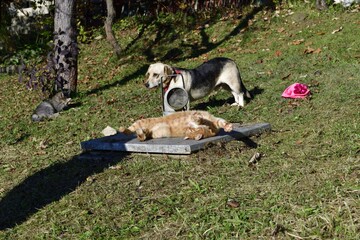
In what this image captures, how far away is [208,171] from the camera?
16.5 ft

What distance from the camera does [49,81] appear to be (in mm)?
10281

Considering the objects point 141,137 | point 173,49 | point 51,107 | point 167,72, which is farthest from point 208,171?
point 173,49

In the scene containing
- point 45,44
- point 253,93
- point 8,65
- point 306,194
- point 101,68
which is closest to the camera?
point 306,194

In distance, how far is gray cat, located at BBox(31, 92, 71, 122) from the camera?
8.95m

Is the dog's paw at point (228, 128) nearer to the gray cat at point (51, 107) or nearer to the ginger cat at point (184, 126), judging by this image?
the ginger cat at point (184, 126)

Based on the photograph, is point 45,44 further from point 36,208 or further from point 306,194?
point 306,194

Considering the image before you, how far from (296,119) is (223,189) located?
8.24 feet

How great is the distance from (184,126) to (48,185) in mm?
1461

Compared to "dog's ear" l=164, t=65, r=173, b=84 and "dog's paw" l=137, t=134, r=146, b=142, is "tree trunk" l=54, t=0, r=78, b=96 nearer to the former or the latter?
"dog's ear" l=164, t=65, r=173, b=84

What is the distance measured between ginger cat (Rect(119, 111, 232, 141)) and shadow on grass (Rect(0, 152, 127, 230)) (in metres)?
0.36

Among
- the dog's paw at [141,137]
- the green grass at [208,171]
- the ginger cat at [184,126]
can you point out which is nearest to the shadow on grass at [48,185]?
the green grass at [208,171]

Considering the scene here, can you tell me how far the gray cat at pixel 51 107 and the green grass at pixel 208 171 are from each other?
0.88 ft

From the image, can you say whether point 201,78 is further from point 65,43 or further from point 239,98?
point 65,43

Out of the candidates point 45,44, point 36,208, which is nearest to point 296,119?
point 36,208
